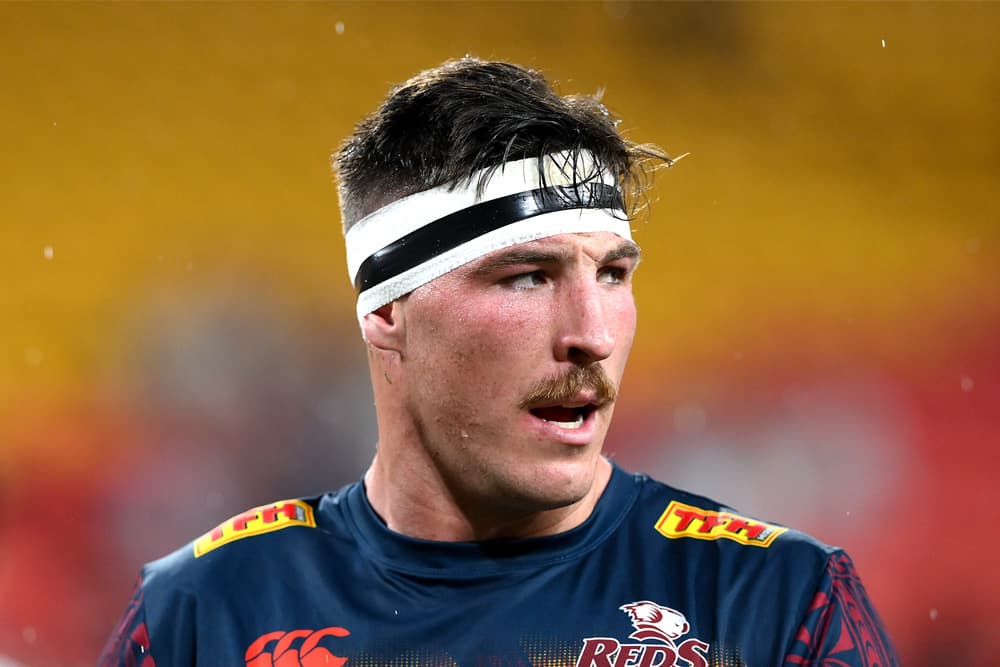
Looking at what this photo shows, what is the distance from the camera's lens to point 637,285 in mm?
4867

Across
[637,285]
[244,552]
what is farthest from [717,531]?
[637,285]

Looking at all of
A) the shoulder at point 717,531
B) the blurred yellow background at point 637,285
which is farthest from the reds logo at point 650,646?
the blurred yellow background at point 637,285

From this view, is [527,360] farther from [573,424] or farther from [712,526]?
[712,526]

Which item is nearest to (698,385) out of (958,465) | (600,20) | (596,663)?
(958,465)

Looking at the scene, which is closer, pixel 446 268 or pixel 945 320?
pixel 446 268

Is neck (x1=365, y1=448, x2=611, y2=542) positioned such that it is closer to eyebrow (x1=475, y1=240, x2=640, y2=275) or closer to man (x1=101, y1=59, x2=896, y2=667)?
man (x1=101, y1=59, x2=896, y2=667)

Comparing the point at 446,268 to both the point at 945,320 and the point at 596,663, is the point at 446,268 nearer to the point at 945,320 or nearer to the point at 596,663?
the point at 596,663

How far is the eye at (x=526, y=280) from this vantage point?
5.93 ft

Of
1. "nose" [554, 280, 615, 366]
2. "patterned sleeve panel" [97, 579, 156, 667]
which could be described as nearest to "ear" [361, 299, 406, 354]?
"nose" [554, 280, 615, 366]

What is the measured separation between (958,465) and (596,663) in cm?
336

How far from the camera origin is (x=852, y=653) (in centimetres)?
170

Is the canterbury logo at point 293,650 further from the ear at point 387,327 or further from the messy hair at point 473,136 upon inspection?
the messy hair at point 473,136

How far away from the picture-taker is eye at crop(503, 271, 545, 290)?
1809 mm

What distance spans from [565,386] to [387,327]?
35cm
